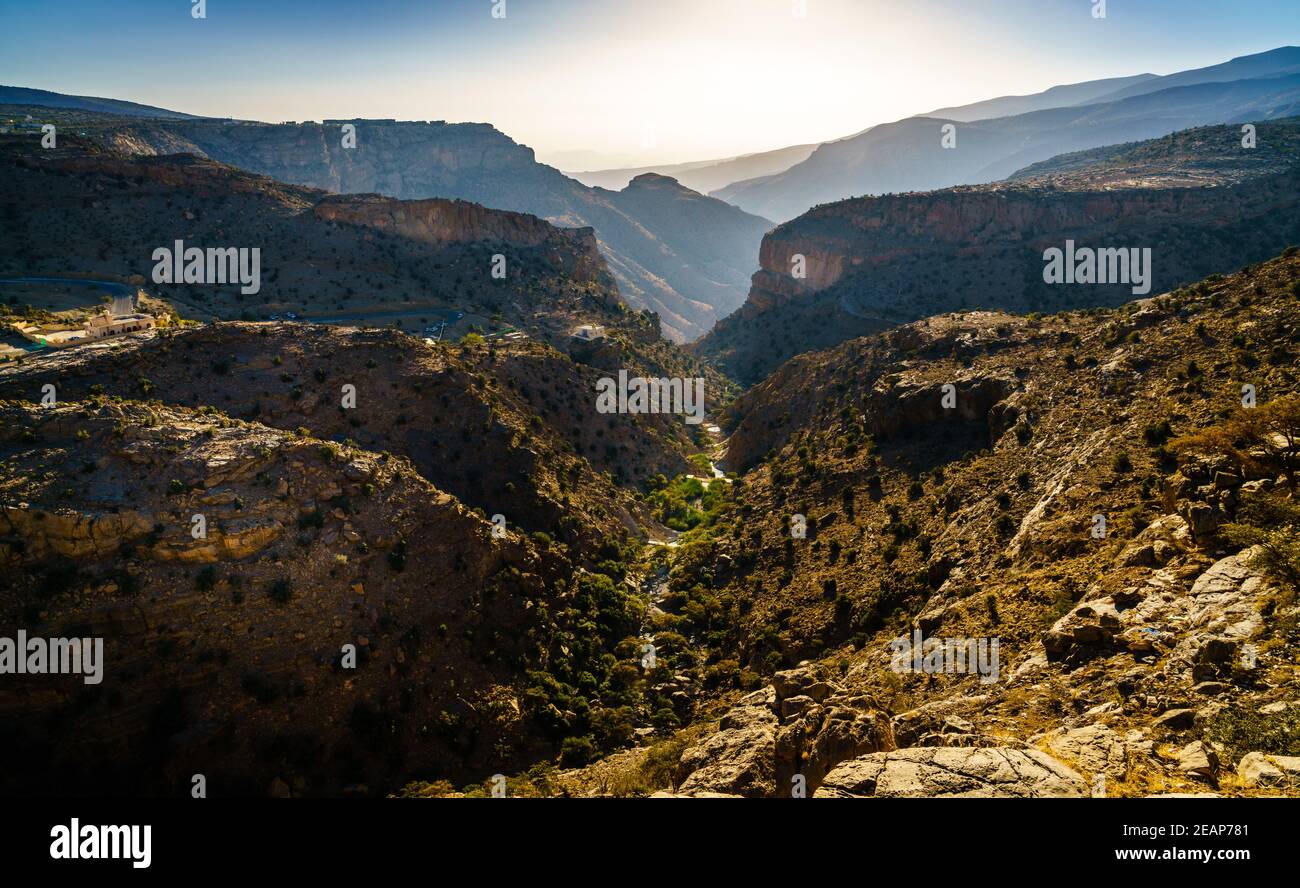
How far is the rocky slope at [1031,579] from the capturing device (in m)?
10.7

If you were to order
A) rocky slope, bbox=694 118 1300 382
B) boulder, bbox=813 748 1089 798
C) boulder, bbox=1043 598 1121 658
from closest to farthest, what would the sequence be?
boulder, bbox=813 748 1089 798 → boulder, bbox=1043 598 1121 658 → rocky slope, bbox=694 118 1300 382

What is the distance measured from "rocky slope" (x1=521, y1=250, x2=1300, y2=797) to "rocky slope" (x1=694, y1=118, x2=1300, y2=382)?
48.1 m

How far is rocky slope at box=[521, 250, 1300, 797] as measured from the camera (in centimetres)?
1070

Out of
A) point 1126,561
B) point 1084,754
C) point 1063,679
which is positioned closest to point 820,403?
point 1126,561

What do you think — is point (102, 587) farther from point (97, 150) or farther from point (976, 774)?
point (97, 150)

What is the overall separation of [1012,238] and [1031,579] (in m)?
90.1

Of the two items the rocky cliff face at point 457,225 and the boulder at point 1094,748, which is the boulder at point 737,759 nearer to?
the boulder at point 1094,748

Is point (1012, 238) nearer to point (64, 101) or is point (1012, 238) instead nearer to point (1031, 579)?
point (1031, 579)

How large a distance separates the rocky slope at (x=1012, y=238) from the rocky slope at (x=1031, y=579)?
48.1 meters

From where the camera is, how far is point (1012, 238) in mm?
91375

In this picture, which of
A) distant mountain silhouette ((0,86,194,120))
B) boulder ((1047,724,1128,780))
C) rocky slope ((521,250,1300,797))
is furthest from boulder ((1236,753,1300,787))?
distant mountain silhouette ((0,86,194,120))

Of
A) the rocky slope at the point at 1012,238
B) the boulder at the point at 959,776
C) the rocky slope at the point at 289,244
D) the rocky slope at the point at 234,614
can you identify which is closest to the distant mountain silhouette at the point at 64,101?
the rocky slope at the point at 289,244

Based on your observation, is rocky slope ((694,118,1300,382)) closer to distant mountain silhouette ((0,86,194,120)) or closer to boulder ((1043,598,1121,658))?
boulder ((1043,598,1121,658))

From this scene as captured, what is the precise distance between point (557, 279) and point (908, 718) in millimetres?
78281
